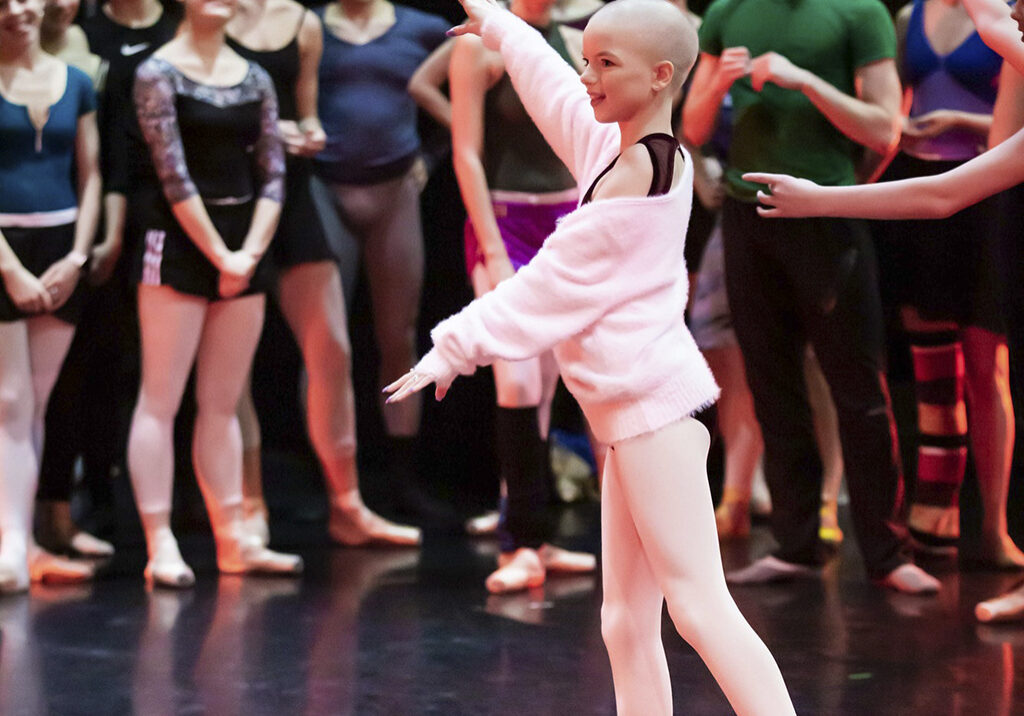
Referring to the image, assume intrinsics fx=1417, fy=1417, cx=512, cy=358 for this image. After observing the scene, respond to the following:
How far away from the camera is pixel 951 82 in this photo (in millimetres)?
3918

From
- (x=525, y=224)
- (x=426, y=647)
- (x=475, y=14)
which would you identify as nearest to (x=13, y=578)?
(x=426, y=647)

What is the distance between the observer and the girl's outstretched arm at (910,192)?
7.45 ft

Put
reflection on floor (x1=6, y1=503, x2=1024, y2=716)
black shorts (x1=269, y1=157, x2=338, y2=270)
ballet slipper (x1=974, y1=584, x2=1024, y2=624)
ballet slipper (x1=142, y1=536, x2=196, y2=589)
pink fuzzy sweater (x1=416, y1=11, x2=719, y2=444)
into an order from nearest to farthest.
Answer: pink fuzzy sweater (x1=416, y1=11, x2=719, y2=444), reflection on floor (x1=6, y1=503, x2=1024, y2=716), ballet slipper (x1=974, y1=584, x2=1024, y2=624), ballet slipper (x1=142, y1=536, x2=196, y2=589), black shorts (x1=269, y1=157, x2=338, y2=270)

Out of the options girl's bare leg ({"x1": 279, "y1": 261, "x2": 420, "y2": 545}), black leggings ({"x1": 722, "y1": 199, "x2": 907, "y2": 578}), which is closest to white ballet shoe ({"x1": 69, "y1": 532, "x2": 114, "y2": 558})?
girl's bare leg ({"x1": 279, "y1": 261, "x2": 420, "y2": 545})

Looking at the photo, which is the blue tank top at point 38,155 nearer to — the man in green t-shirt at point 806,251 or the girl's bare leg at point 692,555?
the man in green t-shirt at point 806,251

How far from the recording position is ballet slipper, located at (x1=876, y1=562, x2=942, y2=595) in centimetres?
378

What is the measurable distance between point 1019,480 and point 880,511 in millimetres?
1881

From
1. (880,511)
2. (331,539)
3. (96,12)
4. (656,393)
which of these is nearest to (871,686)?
(880,511)

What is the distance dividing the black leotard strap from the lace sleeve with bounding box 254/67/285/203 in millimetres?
1949

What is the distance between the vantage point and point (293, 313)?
14.2 ft

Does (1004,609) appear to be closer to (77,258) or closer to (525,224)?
(525,224)

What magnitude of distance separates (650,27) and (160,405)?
2229 mm

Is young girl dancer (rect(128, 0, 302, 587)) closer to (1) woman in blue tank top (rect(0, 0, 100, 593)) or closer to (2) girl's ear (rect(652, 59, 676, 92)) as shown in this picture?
(1) woman in blue tank top (rect(0, 0, 100, 593))

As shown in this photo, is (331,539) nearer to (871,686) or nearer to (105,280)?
(105,280)
